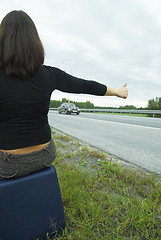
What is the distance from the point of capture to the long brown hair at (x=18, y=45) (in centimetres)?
142

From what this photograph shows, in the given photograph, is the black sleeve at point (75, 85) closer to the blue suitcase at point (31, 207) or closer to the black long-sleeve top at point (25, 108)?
the black long-sleeve top at point (25, 108)

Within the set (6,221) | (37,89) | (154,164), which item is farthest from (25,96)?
(154,164)

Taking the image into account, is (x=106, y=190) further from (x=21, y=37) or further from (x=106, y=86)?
(x=21, y=37)

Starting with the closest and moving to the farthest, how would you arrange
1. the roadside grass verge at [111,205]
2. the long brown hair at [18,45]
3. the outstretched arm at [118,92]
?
the long brown hair at [18,45], the roadside grass verge at [111,205], the outstretched arm at [118,92]

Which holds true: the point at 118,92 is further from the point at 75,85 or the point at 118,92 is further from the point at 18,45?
the point at 18,45

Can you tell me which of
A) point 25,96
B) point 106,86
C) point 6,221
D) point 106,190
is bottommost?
point 106,190

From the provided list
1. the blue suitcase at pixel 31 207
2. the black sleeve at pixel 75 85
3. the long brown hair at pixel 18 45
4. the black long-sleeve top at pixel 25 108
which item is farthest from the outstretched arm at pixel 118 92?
the blue suitcase at pixel 31 207

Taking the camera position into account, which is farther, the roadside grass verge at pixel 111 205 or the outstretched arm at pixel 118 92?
the outstretched arm at pixel 118 92

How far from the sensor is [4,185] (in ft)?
4.79

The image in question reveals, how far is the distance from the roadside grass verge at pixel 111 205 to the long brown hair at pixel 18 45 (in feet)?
5.07

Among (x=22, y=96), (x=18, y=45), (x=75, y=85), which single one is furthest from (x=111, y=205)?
(x=18, y=45)

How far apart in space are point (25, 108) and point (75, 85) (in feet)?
2.00

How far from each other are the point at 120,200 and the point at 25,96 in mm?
1693

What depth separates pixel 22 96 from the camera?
4.78 feet
